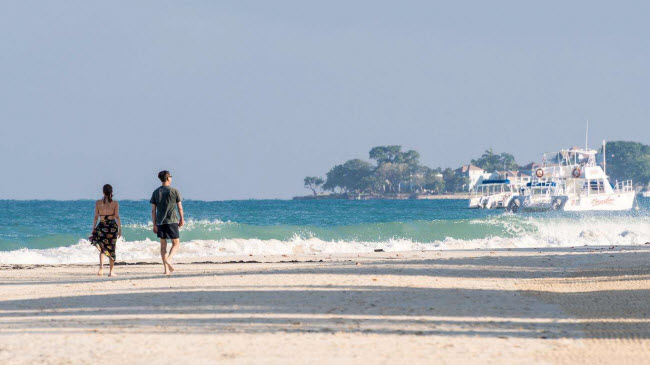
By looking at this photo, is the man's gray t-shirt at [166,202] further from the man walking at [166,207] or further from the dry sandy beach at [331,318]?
the dry sandy beach at [331,318]

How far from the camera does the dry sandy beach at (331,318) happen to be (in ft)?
24.8

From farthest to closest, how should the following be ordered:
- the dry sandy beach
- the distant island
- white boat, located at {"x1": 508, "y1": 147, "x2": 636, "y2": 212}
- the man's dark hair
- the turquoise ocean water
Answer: the distant island → white boat, located at {"x1": 508, "y1": 147, "x2": 636, "y2": 212} → the turquoise ocean water → the man's dark hair → the dry sandy beach

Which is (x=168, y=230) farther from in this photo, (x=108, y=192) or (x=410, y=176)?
(x=410, y=176)

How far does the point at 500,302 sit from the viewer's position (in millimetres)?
11000

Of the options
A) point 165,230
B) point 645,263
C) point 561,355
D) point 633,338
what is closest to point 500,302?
point 633,338

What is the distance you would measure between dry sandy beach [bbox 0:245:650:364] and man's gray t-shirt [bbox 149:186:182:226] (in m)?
1.01

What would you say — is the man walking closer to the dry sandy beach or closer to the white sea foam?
the dry sandy beach

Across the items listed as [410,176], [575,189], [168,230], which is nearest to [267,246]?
[168,230]

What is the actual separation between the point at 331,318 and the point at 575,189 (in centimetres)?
7632

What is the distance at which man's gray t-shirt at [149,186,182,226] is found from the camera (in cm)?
1480

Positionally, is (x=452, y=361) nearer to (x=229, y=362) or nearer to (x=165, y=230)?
(x=229, y=362)

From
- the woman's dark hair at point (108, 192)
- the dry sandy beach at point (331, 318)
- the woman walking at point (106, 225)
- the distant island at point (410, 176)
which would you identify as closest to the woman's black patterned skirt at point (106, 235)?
the woman walking at point (106, 225)

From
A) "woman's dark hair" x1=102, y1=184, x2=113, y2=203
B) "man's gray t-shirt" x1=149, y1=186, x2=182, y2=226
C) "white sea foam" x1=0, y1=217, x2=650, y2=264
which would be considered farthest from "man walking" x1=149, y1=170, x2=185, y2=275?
"white sea foam" x1=0, y1=217, x2=650, y2=264

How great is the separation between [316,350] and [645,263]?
40.4ft
